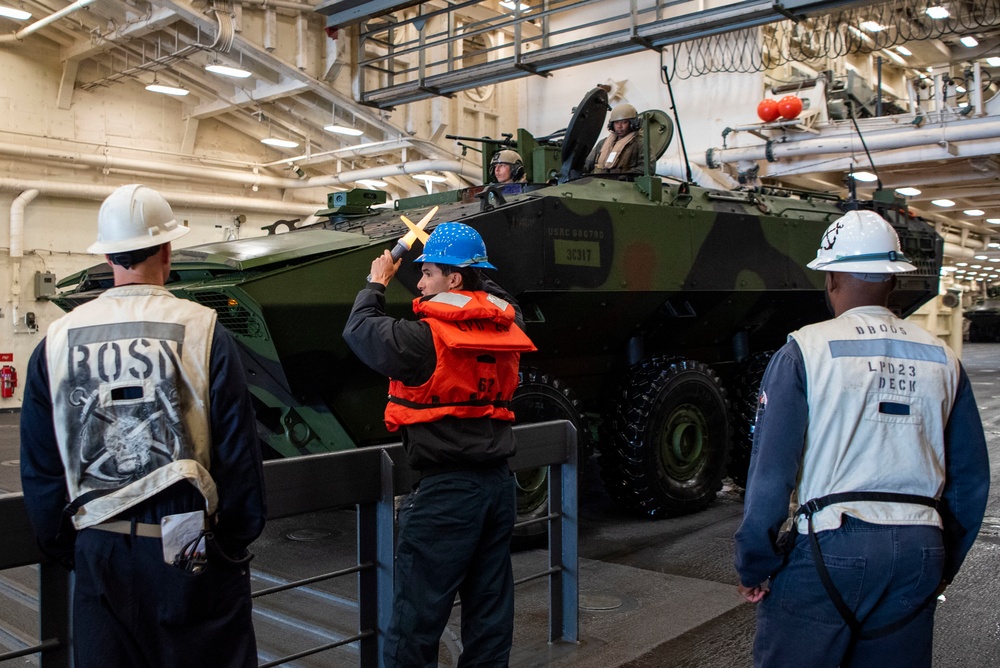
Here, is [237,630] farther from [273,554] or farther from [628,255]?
[628,255]

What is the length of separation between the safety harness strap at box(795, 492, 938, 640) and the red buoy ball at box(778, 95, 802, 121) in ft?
41.2

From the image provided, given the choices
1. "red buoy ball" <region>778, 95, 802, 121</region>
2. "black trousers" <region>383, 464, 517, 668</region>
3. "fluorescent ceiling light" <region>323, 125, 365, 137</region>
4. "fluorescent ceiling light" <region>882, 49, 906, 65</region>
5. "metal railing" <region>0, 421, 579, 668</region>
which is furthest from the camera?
"fluorescent ceiling light" <region>882, 49, 906, 65</region>

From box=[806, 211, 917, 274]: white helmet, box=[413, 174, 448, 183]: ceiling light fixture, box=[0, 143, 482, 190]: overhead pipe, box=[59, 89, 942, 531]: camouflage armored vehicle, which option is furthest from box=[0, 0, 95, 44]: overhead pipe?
box=[806, 211, 917, 274]: white helmet

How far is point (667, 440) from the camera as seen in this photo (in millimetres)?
6750

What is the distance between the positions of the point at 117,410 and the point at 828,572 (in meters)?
1.63

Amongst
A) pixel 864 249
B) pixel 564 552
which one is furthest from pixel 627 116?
pixel 864 249

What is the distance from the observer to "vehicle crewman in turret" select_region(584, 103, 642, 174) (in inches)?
278

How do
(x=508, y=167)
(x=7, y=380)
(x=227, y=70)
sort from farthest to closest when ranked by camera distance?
(x=7, y=380)
(x=227, y=70)
(x=508, y=167)

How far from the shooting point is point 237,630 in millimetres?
2377

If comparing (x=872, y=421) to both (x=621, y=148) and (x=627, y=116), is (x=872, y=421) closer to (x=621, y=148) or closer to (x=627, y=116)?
(x=621, y=148)

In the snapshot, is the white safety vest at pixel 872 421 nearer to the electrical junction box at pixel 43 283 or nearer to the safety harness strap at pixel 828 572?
the safety harness strap at pixel 828 572

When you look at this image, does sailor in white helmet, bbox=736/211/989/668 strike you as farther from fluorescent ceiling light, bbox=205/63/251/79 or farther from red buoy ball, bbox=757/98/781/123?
red buoy ball, bbox=757/98/781/123

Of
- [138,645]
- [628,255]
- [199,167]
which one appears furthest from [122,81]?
[138,645]

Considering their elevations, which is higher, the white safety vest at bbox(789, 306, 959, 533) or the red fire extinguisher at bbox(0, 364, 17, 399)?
the white safety vest at bbox(789, 306, 959, 533)
